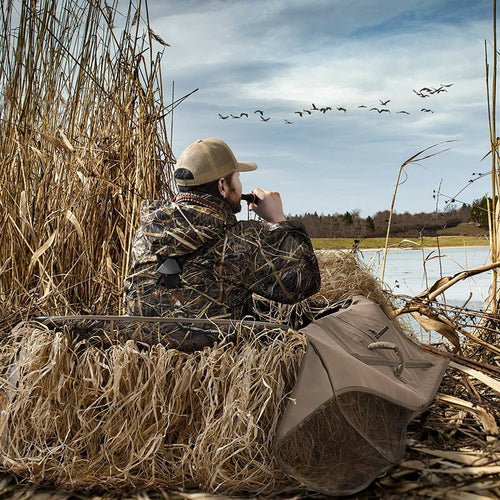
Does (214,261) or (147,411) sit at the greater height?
(214,261)

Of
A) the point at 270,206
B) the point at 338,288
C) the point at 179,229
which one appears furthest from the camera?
the point at 338,288

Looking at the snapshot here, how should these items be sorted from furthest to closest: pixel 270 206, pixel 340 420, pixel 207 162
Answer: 1. pixel 270 206
2. pixel 207 162
3. pixel 340 420

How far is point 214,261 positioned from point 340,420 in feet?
2.20

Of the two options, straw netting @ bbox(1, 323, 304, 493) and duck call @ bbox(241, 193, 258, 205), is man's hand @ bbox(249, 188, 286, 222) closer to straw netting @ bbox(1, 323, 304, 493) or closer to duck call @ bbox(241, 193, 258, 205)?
duck call @ bbox(241, 193, 258, 205)

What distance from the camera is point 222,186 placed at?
7.59ft

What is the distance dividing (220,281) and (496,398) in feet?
4.60

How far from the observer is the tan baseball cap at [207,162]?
7.50 feet

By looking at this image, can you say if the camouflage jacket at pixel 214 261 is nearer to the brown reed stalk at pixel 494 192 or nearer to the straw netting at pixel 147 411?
the straw netting at pixel 147 411

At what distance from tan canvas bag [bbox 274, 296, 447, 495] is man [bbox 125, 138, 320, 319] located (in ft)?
0.75

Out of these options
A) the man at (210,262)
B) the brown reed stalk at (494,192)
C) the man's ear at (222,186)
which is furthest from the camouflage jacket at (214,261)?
the brown reed stalk at (494,192)

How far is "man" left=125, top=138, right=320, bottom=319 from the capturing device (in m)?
2.14

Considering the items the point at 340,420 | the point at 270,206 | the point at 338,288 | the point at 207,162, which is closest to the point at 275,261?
the point at 270,206

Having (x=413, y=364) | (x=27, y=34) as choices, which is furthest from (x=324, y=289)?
(x=27, y=34)

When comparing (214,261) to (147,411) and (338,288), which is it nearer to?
(147,411)
